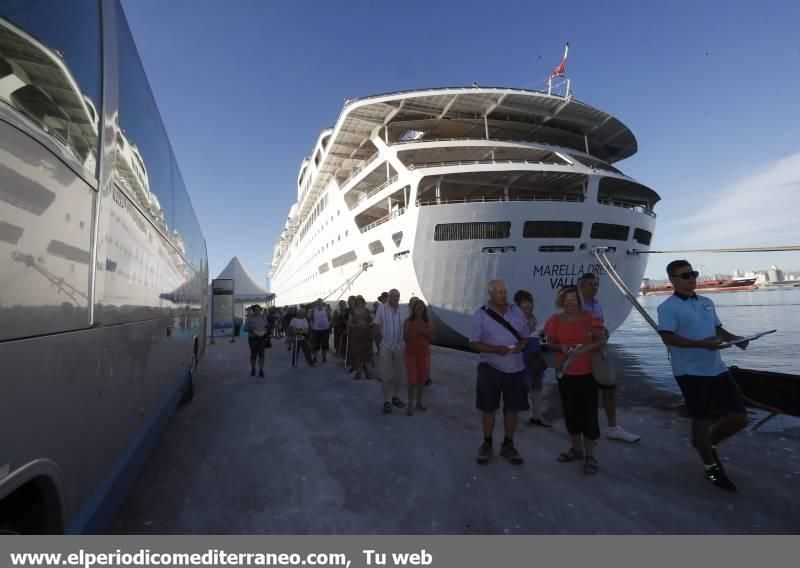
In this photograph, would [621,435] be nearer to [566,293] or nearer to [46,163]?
[566,293]

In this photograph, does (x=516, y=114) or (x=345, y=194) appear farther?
(x=345, y=194)

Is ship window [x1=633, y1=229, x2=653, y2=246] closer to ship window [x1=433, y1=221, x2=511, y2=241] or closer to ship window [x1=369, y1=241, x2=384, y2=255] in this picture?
ship window [x1=433, y1=221, x2=511, y2=241]

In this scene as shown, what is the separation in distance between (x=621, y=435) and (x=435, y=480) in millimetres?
2169

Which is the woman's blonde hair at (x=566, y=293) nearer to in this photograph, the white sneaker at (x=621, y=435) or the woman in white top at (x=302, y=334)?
the white sneaker at (x=621, y=435)

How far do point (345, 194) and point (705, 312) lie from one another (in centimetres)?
1848

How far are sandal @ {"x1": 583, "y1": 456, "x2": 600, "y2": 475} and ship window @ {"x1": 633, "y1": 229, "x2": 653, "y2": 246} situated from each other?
47.3 feet

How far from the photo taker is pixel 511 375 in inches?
140

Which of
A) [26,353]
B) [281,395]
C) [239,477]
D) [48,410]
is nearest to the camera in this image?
[26,353]

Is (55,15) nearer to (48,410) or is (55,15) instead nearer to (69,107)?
(69,107)

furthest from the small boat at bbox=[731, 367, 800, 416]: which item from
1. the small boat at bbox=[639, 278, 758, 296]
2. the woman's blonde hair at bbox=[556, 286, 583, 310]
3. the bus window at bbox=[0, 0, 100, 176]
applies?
the small boat at bbox=[639, 278, 758, 296]

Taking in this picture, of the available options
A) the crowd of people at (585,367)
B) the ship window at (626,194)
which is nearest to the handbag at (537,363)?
the crowd of people at (585,367)

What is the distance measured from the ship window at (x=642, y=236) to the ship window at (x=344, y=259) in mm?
12394

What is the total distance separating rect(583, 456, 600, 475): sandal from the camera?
3.25 meters
